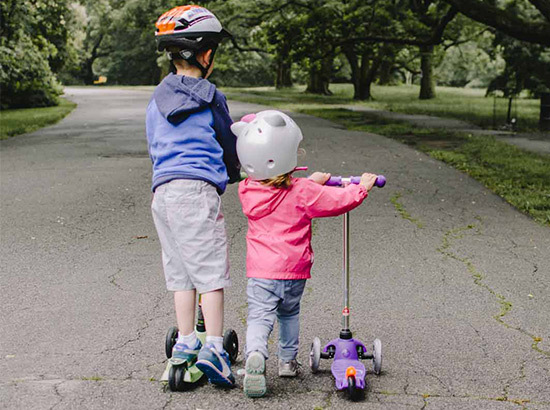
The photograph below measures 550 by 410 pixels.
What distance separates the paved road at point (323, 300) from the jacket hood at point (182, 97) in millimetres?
1282

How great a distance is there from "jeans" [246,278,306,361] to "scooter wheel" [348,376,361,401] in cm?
40

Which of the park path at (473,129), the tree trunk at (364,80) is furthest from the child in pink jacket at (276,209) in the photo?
the tree trunk at (364,80)

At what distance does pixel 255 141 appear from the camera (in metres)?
3.46

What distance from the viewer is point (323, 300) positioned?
500cm

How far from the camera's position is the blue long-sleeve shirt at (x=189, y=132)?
3.55 meters

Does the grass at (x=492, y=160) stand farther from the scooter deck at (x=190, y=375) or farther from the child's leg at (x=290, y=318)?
the scooter deck at (x=190, y=375)

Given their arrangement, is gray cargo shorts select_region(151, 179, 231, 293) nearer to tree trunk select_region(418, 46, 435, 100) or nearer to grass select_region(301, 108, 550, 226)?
grass select_region(301, 108, 550, 226)

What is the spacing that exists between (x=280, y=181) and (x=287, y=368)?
3.03 ft

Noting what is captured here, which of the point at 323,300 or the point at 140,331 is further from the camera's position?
the point at 323,300

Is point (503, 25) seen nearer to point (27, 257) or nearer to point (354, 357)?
point (27, 257)

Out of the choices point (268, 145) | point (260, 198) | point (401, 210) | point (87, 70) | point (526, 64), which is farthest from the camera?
point (87, 70)

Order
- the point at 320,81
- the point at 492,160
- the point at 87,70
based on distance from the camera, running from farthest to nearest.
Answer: the point at 87,70, the point at 320,81, the point at 492,160

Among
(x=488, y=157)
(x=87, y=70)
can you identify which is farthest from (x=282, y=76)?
(x=488, y=157)

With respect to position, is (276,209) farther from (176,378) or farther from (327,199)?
(176,378)
